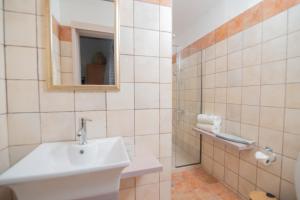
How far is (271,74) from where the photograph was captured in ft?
4.26

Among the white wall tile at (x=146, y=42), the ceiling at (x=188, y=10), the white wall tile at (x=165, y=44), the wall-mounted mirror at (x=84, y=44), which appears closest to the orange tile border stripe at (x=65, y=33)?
the wall-mounted mirror at (x=84, y=44)

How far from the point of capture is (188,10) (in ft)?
7.09

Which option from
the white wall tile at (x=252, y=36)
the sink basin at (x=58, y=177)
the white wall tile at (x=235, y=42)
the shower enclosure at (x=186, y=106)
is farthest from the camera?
the shower enclosure at (x=186, y=106)

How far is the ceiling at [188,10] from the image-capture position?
78.0 inches

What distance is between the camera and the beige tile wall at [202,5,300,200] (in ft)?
Result: 3.78

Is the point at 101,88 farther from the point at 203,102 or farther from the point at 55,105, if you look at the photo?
the point at 203,102

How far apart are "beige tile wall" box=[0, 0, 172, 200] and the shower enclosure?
4.31 ft

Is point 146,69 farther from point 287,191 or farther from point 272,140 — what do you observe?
point 287,191

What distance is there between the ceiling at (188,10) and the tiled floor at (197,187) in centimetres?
252

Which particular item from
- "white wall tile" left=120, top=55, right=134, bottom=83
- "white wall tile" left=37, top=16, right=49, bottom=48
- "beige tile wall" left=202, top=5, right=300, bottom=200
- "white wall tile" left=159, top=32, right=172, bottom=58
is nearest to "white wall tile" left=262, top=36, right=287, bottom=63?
"beige tile wall" left=202, top=5, right=300, bottom=200

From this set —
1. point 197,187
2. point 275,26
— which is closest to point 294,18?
point 275,26

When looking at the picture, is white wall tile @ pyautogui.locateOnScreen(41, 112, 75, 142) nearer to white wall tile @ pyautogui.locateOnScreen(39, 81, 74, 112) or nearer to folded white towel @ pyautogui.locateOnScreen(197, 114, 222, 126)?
white wall tile @ pyautogui.locateOnScreen(39, 81, 74, 112)

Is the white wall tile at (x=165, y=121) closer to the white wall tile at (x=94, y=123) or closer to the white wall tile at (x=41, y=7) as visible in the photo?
the white wall tile at (x=94, y=123)

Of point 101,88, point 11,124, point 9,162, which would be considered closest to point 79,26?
point 101,88
